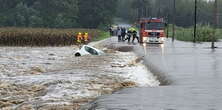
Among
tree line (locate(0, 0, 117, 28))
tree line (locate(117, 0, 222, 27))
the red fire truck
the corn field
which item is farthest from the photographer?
tree line (locate(117, 0, 222, 27))

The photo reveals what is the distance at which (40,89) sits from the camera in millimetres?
17469

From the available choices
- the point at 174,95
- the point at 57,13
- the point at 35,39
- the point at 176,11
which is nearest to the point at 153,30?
the point at 35,39

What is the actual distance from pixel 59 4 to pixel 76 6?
4.55m

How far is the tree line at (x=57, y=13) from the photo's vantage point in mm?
115312

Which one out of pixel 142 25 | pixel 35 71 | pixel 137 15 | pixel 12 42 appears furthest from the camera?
pixel 137 15

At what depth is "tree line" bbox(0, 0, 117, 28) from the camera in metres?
115

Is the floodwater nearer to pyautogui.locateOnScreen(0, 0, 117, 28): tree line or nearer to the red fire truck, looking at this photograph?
the red fire truck

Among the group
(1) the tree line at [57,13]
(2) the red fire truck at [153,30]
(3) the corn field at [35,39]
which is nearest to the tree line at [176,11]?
(1) the tree line at [57,13]

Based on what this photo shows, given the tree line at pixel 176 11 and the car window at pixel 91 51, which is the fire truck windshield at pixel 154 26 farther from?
the tree line at pixel 176 11

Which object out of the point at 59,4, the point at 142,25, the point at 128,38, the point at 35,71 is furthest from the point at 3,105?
the point at 59,4

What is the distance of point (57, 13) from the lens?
120938mm

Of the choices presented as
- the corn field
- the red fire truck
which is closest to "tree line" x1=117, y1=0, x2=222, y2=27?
the corn field

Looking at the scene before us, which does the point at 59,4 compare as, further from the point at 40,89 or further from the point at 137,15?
the point at 40,89

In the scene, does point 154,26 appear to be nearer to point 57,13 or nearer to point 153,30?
point 153,30
